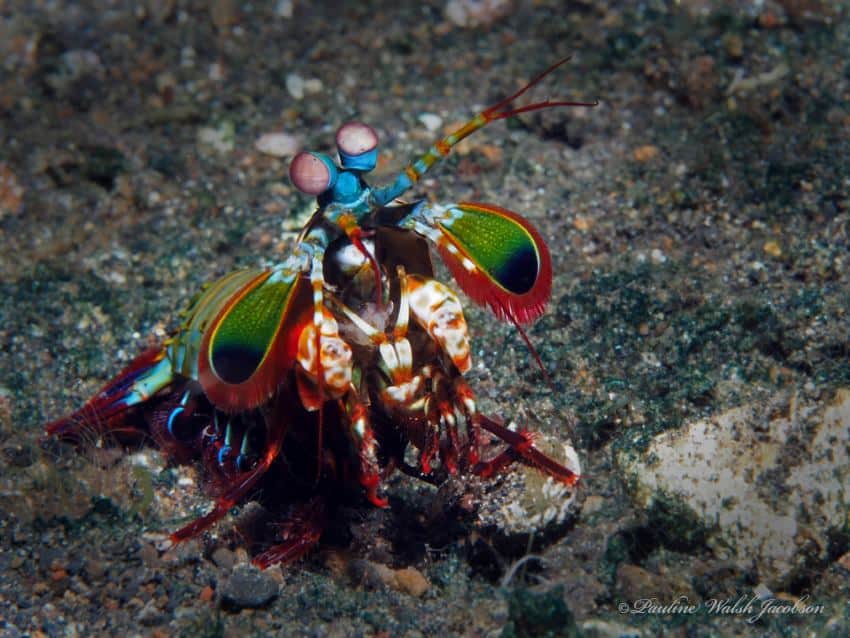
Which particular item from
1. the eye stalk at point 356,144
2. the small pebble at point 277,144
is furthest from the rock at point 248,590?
the small pebble at point 277,144

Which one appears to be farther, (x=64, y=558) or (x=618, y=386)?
(x=618, y=386)

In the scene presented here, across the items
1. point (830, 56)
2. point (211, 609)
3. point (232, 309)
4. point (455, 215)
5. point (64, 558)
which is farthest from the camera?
point (830, 56)

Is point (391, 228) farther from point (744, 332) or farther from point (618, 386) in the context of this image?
point (744, 332)

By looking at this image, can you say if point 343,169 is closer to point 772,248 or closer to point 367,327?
point 367,327

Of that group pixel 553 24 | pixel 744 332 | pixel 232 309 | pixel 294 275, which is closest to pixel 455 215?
pixel 294 275

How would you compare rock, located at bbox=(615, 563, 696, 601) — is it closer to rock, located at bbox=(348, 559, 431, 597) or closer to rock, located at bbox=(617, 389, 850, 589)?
rock, located at bbox=(617, 389, 850, 589)

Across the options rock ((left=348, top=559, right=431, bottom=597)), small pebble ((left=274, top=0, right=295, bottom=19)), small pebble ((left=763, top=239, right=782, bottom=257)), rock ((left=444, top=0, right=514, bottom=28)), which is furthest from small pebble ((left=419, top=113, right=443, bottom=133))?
rock ((left=348, top=559, right=431, bottom=597))

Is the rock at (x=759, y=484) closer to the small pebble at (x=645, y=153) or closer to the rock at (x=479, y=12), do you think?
the small pebble at (x=645, y=153)
